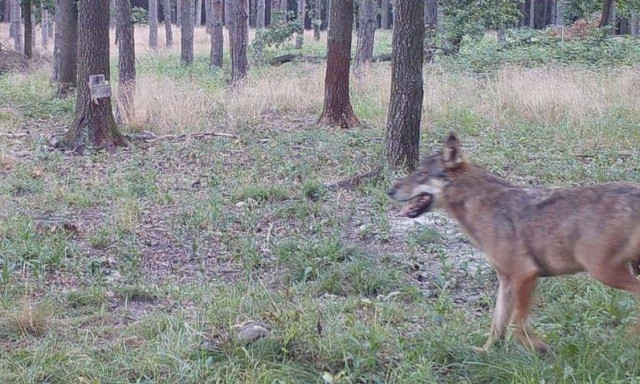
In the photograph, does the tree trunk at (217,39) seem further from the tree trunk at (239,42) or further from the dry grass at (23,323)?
the dry grass at (23,323)

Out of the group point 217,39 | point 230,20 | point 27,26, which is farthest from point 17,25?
point 230,20

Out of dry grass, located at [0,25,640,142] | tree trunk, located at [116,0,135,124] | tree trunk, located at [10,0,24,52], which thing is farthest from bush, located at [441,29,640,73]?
tree trunk, located at [10,0,24,52]

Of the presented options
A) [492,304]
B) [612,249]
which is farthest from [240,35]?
[612,249]

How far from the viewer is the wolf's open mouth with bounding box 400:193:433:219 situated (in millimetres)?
5895

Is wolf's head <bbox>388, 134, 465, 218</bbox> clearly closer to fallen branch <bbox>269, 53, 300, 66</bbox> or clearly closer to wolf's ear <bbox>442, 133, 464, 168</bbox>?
wolf's ear <bbox>442, 133, 464, 168</bbox>

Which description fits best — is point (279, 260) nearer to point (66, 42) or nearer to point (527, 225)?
point (527, 225)

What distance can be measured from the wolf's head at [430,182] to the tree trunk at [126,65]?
10.7m

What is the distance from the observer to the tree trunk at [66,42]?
21.4 m

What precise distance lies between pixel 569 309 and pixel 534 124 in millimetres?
9529

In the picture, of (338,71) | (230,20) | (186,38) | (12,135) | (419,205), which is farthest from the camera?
(186,38)

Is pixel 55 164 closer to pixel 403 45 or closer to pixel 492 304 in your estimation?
pixel 403 45

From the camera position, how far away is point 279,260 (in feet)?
25.5

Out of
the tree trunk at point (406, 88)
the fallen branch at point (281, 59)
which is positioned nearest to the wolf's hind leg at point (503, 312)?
the tree trunk at point (406, 88)

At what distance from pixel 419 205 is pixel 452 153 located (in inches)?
17.3
